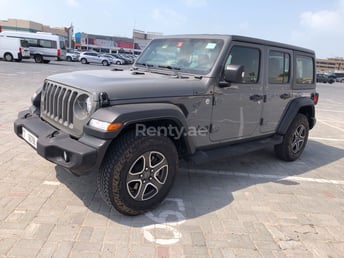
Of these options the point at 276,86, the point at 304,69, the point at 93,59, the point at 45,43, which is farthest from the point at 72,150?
the point at 93,59

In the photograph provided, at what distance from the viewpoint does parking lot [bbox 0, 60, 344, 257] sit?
2.82 m

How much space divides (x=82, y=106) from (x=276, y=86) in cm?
308

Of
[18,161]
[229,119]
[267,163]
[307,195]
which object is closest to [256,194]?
[307,195]

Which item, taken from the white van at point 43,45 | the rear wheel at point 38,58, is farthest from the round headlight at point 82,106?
the rear wheel at point 38,58

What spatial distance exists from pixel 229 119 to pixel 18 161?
307 centimetres

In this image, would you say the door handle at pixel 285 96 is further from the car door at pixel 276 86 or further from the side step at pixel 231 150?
the side step at pixel 231 150

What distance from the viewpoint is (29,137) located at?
3553 mm

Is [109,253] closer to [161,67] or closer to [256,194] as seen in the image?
[256,194]

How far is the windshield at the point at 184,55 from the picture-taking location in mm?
3977

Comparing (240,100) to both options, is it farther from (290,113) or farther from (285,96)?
(290,113)

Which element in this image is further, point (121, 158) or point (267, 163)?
point (267, 163)

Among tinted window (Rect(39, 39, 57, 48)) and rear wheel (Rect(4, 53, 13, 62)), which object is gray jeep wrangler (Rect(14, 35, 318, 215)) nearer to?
rear wheel (Rect(4, 53, 13, 62))

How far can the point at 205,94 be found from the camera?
12.3 ft

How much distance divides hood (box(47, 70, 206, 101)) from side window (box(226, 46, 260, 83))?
0.68m
